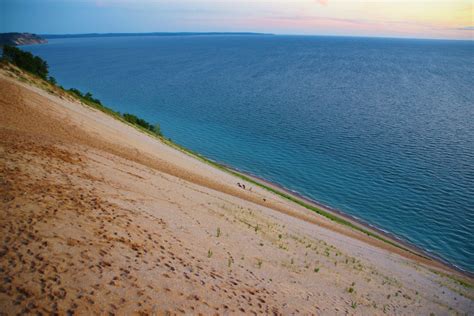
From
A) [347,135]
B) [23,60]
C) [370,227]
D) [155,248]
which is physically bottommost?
[370,227]

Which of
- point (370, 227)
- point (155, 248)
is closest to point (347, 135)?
point (370, 227)

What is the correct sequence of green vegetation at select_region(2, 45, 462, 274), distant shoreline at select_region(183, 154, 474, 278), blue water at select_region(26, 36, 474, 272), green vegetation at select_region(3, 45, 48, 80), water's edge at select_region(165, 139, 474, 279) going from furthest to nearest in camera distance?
green vegetation at select_region(3, 45, 48, 80) < blue water at select_region(26, 36, 474, 272) < green vegetation at select_region(2, 45, 462, 274) < water's edge at select_region(165, 139, 474, 279) < distant shoreline at select_region(183, 154, 474, 278)

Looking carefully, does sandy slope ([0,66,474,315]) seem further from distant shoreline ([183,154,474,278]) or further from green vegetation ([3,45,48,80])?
green vegetation ([3,45,48,80])

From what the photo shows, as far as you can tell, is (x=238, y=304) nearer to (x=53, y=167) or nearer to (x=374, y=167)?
(x=53, y=167)

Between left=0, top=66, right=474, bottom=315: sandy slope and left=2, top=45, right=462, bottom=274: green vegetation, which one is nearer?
left=0, top=66, right=474, bottom=315: sandy slope

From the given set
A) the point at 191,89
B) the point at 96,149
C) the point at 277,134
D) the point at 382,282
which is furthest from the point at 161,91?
the point at 382,282

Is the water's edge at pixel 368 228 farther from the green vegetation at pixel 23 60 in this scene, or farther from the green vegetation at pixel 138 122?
the green vegetation at pixel 23 60

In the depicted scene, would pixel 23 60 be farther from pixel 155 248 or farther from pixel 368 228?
pixel 368 228

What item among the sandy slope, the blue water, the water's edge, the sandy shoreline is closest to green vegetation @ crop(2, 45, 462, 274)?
the water's edge

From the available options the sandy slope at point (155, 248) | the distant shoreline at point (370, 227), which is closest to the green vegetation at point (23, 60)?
the sandy slope at point (155, 248)
